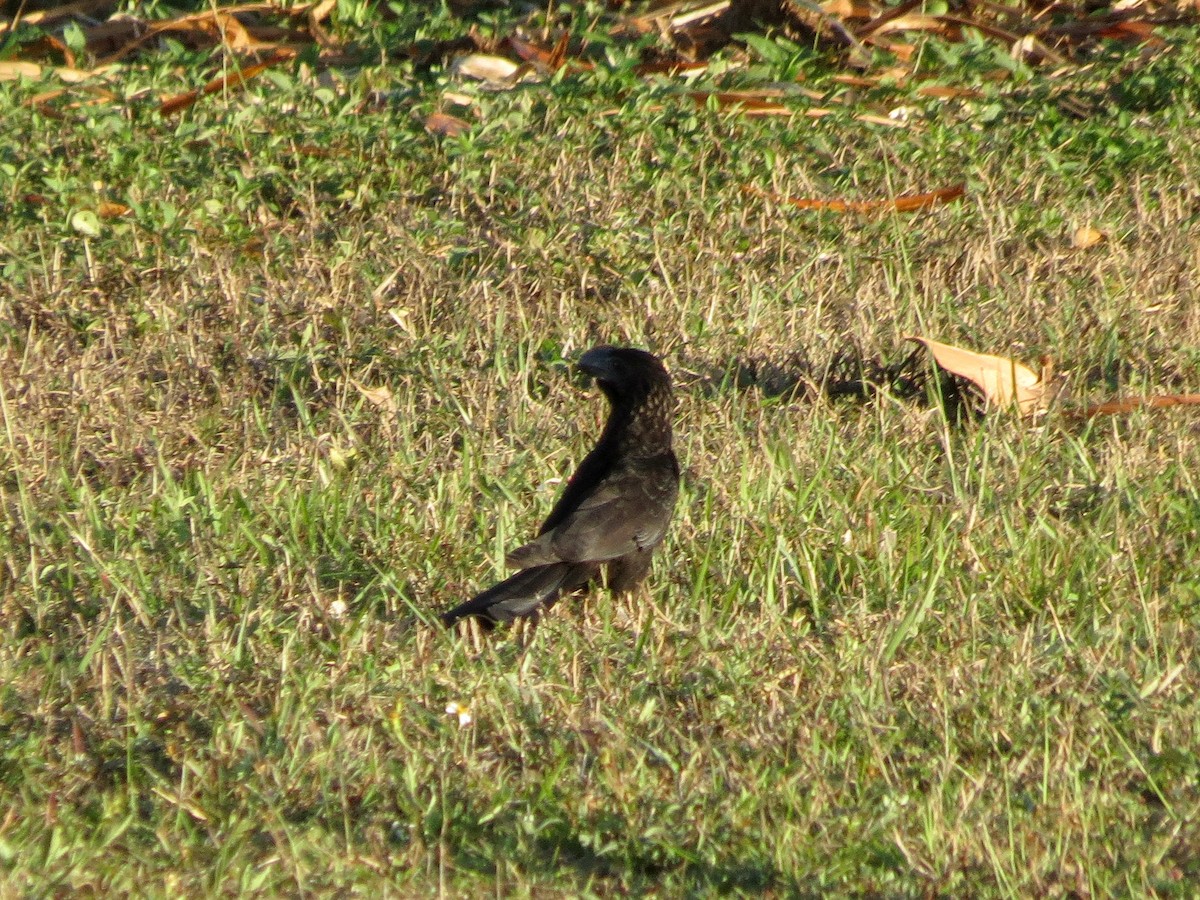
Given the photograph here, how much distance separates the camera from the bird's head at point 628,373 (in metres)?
5.25

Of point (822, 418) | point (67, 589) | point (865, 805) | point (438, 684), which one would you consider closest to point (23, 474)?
point (67, 589)

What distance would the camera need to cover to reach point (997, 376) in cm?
599

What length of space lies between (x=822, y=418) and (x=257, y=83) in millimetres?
3225

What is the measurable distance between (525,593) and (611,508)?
0.42m

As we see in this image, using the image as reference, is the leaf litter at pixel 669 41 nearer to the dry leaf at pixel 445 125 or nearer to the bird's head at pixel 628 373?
the dry leaf at pixel 445 125

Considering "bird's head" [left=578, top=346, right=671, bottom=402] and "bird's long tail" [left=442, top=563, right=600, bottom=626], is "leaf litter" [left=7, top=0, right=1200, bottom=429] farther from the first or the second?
"bird's long tail" [left=442, top=563, right=600, bottom=626]

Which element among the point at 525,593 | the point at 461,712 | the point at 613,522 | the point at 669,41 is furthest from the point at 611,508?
the point at 669,41

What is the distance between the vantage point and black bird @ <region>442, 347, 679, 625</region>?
466 centimetres

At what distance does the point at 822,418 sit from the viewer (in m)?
Result: 5.91

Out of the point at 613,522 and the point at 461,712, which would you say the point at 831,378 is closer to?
the point at 613,522

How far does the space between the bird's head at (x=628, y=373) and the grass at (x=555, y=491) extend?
0.42m

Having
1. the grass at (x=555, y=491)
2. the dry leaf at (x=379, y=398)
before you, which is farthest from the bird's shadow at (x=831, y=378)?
the dry leaf at (x=379, y=398)

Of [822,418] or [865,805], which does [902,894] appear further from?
[822,418]

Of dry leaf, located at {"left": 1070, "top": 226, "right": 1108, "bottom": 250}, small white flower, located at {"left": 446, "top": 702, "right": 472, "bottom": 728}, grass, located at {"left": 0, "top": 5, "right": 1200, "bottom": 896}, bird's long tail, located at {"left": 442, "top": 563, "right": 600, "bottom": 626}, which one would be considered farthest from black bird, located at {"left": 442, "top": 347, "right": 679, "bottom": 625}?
dry leaf, located at {"left": 1070, "top": 226, "right": 1108, "bottom": 250}
